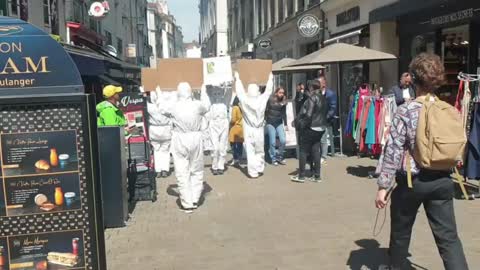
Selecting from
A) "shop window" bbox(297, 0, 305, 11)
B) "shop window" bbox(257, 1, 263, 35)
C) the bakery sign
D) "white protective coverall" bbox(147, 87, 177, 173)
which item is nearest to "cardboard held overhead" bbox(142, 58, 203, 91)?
"white protective coverall" bbox(147, 87, 177, 173)

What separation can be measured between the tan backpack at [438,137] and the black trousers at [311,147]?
17.3 feet

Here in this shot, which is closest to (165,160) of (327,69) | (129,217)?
(129,217)

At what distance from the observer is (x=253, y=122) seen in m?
9.91

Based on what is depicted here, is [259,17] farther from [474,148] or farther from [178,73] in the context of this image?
[474,148]

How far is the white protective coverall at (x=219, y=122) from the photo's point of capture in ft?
34.9

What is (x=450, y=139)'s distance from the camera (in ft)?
12.1

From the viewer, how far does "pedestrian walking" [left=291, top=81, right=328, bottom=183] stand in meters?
8.98

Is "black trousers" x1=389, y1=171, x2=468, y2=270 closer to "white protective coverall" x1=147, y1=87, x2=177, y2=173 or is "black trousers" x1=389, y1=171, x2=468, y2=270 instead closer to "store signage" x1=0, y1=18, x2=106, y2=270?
"store signage" x1=0, y1=18, x2=106, y2=270

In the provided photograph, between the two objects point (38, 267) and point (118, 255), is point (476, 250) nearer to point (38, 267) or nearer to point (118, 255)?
point (118, 255)

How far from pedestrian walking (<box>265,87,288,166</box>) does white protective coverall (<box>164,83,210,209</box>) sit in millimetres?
→ 4023

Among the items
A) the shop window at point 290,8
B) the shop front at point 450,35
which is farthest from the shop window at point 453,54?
the shop window at point 290,8

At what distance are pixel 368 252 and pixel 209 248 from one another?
1.61m

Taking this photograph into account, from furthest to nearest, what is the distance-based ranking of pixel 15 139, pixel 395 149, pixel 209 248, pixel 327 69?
1. pixel 327 69
2. pixel 209 248
3. pixel 395 149
4. pixel 15 139

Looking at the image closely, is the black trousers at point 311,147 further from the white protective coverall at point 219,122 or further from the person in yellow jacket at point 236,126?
the person in yellow jacket at point 236,126
